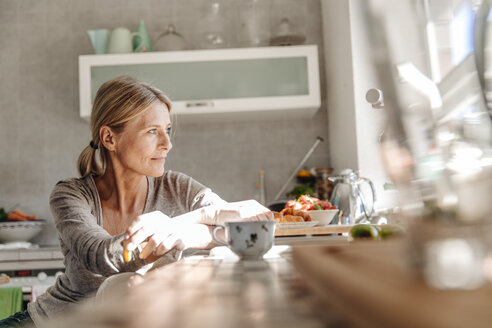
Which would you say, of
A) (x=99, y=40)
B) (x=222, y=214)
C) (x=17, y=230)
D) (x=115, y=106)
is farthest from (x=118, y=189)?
(x=99, y=40)

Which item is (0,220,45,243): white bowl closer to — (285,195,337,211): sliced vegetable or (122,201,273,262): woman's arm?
(285,195,337,211): sliced vegetable

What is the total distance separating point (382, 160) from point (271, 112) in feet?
9.95

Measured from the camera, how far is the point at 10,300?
284 cm

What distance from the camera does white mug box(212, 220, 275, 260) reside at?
77 cm

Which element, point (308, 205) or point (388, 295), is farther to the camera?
point (308, 205)

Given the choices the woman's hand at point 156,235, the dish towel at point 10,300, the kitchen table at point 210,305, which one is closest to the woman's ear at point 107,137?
the woman's hand at point 156,235

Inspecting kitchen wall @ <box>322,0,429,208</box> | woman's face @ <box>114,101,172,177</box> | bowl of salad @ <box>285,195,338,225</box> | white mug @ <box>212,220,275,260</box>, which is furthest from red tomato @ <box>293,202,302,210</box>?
white mug @ <box>212,220,275,260</box>

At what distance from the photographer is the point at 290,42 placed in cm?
348

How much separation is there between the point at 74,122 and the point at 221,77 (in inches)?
46.2

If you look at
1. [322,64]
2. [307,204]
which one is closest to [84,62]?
[322,64]

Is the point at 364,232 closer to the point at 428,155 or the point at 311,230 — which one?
the point at 428,155

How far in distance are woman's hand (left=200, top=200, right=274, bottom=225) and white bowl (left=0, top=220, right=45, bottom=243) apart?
2.42 metres

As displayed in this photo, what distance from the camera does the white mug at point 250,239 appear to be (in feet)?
2.53

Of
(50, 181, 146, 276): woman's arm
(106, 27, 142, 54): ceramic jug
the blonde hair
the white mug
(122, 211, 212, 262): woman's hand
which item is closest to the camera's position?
the white mug
